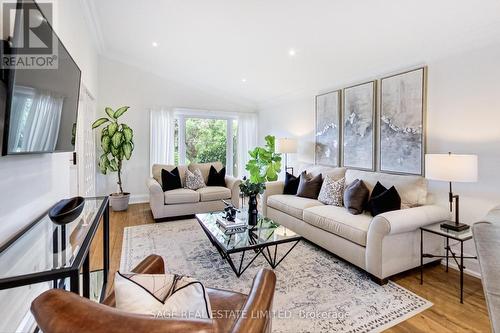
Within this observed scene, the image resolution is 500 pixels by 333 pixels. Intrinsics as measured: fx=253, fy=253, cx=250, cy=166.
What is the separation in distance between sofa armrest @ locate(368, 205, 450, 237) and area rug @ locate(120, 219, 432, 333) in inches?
20.4

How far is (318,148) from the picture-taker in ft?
14.9

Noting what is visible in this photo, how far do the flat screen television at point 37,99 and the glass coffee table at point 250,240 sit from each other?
5.00 feet

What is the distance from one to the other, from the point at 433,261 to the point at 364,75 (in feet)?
8.20

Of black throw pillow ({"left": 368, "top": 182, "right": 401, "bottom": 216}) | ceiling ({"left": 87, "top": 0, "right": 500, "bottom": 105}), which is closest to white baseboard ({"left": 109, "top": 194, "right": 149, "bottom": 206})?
ceiling ({"left": 87, "top": 0, "right": 500, "bottom": 105})

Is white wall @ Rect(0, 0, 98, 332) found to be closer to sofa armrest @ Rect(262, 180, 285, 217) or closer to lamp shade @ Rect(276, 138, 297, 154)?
sofa armrest @ Rect(262, 180, 285, 217)

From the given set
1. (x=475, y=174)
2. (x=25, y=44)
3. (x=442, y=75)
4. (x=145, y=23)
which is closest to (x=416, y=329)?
(x=475, y=174)

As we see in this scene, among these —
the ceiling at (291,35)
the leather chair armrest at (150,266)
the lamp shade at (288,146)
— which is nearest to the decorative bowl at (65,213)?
the leather chair armrest at (150,266)

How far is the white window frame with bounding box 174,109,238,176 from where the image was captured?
591 centimetres

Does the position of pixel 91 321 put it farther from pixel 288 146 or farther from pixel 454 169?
pixel 288 146

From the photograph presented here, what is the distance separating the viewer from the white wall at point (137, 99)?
5172mm

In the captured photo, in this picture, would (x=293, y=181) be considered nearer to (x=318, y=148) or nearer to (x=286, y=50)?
(x=318, y=148)

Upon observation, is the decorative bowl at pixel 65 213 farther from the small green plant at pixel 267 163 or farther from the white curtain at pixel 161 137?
the small green plant at pixel 267 163

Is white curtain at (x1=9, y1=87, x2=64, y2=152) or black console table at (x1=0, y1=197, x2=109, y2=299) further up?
white curtain at (x1=9, y1=87, x2=64, y2=152)

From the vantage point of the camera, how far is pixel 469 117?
2516mm
